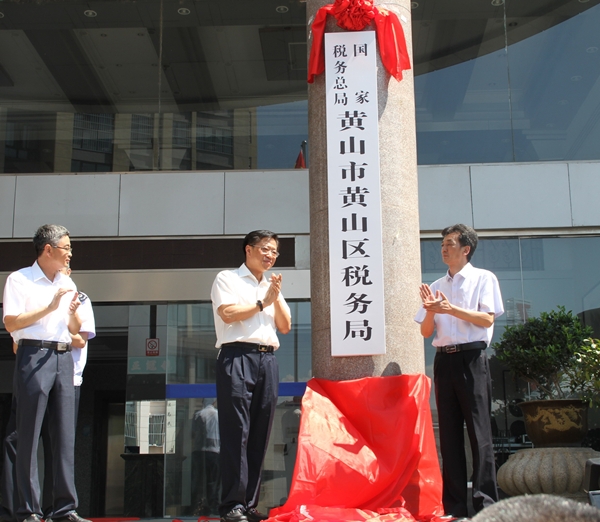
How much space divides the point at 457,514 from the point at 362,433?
2.23ft

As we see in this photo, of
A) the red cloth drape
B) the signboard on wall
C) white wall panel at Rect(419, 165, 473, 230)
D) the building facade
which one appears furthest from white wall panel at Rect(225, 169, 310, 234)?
the red cloth drape

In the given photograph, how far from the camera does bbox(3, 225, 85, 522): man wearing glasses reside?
4.03 meters

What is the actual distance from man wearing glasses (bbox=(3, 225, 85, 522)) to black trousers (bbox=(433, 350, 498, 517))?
1.97 metres

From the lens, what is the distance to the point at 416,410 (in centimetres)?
440

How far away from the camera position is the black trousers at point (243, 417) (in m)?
4.07

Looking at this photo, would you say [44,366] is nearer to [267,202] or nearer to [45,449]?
[45,449]

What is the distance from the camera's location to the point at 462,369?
13.7 ft

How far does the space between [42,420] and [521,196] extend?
5132mm

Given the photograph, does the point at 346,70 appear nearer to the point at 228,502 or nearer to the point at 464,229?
the point at 464,229

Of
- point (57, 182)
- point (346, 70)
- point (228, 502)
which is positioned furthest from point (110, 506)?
point (346, 70)

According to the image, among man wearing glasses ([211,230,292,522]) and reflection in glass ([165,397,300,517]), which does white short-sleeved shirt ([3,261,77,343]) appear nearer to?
man wearing glasses ([211,230,292,522])

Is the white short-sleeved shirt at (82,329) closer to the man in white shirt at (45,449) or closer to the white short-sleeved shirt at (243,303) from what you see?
the man in white shirt at (45,449)

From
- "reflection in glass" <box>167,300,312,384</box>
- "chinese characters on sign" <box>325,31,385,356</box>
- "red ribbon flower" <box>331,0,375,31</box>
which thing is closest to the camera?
"chinese characters on sign" <box>325,31,385,356</box>

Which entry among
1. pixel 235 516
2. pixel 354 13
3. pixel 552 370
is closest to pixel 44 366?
pixel 235 516
